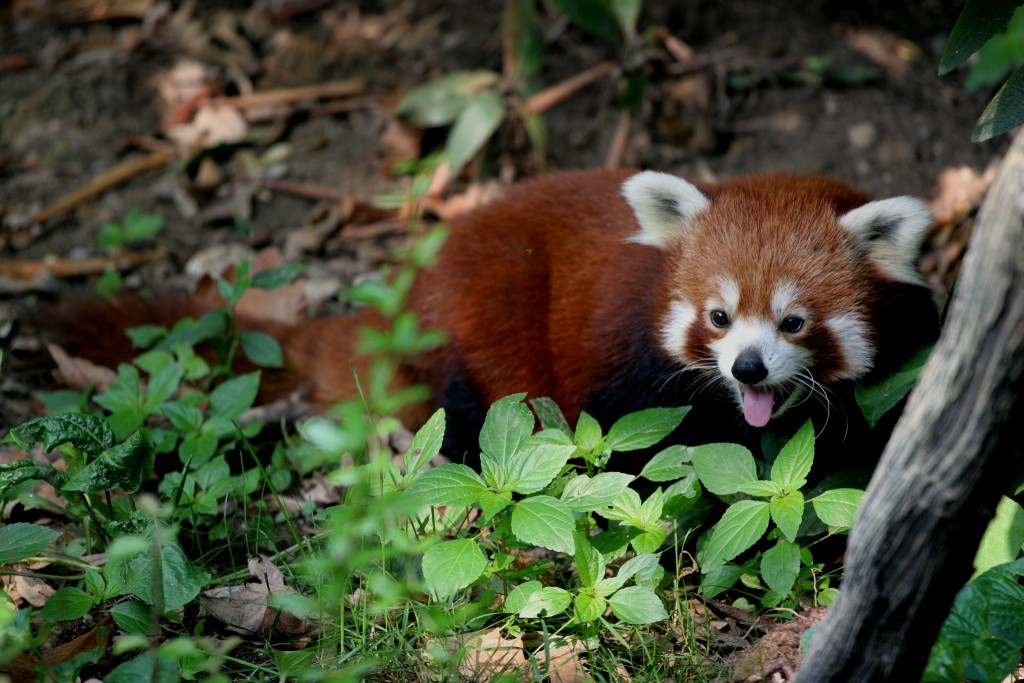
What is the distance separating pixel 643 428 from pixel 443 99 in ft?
8.68

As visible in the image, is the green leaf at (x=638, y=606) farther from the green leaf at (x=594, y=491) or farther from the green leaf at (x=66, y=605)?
the green leaf at (x=66, y=605)

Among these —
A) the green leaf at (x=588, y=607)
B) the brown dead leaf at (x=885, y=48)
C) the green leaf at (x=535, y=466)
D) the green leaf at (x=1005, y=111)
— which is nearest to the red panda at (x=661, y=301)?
the green leaf at (x=1005, y=111)

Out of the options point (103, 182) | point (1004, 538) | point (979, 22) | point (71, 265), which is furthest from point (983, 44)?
point (103, 182)

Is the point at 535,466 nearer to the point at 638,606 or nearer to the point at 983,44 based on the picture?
the point at 638,606

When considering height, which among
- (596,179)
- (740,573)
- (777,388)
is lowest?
(740,573)

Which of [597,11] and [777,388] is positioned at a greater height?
[597,11]

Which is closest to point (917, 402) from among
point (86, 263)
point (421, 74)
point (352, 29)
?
point (86, 263)

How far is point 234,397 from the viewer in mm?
3074

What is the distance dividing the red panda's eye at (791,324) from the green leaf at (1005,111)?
644 mm

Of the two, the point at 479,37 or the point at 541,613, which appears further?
the point at 479,37

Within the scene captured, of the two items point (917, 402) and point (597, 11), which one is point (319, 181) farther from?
point (917, 402)

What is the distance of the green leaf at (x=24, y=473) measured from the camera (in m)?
2.32

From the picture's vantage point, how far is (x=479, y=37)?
5.39 meters

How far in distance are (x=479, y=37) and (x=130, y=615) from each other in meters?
3.94
